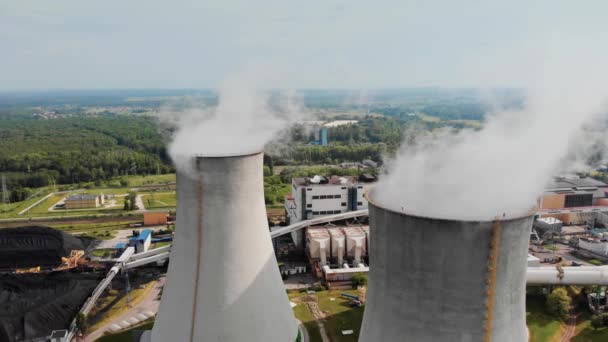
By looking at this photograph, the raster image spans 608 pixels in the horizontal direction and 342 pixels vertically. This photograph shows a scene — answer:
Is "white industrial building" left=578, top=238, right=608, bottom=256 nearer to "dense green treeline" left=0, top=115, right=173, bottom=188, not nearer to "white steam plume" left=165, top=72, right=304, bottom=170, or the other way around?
"white steam plume" left=165, top=72, right=304, bottom=170

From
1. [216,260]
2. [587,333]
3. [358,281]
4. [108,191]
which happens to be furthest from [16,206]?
[587,333]

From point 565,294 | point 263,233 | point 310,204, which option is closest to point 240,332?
point 263,233

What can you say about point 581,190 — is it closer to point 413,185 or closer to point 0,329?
point 413,185

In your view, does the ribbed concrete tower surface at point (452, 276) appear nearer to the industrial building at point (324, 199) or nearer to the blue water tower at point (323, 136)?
the industrial building at point (324, 199)

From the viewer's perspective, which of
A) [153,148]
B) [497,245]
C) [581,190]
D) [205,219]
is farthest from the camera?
[153,148]

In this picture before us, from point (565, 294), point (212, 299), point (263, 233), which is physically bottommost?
point (565, 294)

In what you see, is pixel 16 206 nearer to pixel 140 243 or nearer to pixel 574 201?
pixel 140 243

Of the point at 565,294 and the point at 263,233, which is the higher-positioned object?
the point at 263,233
